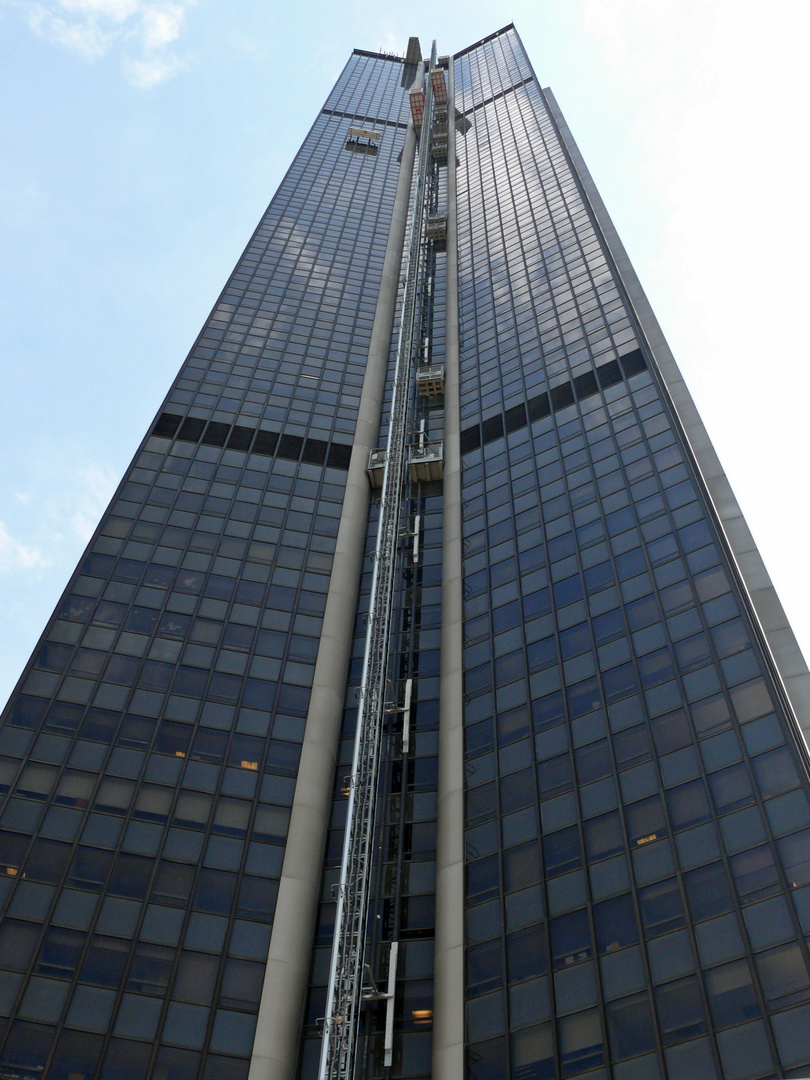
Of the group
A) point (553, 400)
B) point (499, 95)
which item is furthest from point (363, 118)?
point (553, 400)

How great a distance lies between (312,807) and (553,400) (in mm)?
34315

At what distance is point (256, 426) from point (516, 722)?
3388 centimetres

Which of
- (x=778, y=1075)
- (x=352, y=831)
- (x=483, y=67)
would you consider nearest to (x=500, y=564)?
(x=352, y=831)

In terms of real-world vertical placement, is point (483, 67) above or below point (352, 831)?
above

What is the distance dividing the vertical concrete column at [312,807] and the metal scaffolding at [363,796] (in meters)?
2.53

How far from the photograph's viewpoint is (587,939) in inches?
1391

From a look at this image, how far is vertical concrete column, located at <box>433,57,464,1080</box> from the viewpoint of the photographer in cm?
3609

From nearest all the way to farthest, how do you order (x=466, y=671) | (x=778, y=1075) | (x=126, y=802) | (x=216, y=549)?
(x=778, y=1075) → (x=126, y=802) → (x=466, y=671) → (x=216, y=549)

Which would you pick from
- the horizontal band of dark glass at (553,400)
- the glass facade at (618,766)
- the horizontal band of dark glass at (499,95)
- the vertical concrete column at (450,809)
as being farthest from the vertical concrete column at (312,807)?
the horizontal band of dark glass at (499,95)

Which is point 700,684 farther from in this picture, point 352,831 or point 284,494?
point 284,494

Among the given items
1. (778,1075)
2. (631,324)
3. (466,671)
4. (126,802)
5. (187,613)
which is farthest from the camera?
(631,324)

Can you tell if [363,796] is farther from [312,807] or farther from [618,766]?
[618,766]

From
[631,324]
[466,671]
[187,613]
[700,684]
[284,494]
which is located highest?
[631,324]

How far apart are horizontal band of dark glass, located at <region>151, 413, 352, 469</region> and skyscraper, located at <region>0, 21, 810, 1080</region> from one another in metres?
0.24
